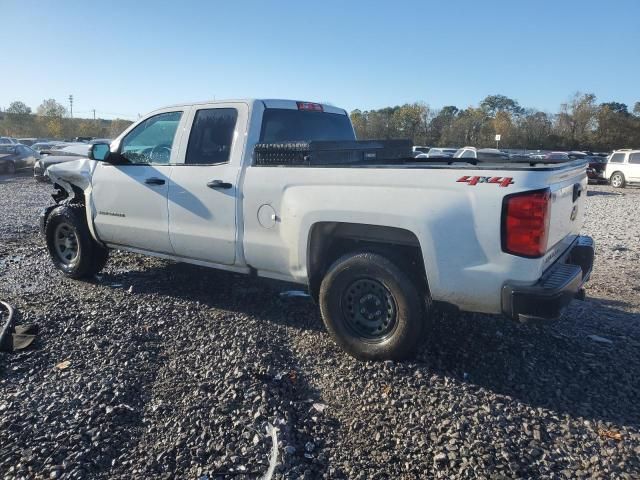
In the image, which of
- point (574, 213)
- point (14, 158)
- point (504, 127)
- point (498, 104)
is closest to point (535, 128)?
point (504, 127)

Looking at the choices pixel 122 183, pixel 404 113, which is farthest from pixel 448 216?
pixel 404 113

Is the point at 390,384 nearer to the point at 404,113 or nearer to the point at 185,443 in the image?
the point at 185,443

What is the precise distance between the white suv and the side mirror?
81.0 ft

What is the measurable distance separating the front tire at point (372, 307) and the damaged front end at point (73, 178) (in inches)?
131

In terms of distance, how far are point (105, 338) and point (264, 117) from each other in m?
2.39

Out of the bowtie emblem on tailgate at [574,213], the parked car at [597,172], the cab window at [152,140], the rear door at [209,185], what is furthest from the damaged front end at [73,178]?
the parked car at [597,172]

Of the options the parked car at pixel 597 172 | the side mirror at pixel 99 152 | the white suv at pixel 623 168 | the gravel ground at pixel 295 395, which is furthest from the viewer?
the parked car at pixel 597 172

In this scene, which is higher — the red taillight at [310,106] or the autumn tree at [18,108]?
the autumn tree at [18,108]

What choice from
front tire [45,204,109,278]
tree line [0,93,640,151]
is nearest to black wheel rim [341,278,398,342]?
front tire [45,204,109,278]

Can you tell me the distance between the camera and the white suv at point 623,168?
2358cm

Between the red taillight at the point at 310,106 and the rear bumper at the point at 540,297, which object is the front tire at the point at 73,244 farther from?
the rear bumper at the point at 540,297

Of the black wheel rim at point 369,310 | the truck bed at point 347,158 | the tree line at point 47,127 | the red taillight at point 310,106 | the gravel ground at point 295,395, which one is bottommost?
the gravel ground at point 295,395

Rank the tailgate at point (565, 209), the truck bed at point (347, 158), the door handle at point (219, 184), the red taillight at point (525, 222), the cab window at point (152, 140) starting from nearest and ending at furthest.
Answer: the red taillight at point (525, 222) → the tailgate at point (565, 209) → the truck bed at point (347, 158) → the door handle at point (219, 184) → the cab window at point (152, 140)

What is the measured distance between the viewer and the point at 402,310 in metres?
3.71
